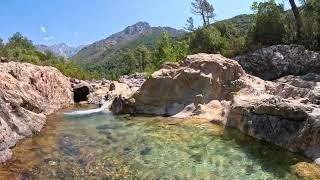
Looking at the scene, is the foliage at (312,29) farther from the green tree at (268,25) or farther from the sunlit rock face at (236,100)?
the sunlit rock face at (236,100)

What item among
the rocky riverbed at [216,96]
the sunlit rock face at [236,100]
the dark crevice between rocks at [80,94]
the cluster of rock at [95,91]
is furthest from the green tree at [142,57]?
the sunlit rock face at [236,100]

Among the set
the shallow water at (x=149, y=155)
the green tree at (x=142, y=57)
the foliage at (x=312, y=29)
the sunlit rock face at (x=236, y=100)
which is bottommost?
the shallow water at (x=149, y=155)

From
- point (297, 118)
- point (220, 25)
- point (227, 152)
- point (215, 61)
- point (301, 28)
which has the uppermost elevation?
point (220, 25)

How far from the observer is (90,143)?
64.8ft

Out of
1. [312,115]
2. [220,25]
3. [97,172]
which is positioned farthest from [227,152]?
[220,25]

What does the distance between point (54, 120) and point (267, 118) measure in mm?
16004

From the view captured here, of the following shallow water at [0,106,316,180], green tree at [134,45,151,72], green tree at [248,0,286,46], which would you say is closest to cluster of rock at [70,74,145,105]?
green tree at [248,0,286,46]

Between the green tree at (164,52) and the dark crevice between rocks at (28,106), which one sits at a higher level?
the green tree at (164,52)

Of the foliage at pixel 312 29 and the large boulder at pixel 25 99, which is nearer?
the large boulder at pixel 25 99

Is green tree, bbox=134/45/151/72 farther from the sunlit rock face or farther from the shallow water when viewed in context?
the shallow water

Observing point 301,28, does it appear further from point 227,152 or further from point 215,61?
point 227,152

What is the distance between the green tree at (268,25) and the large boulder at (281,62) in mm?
3381

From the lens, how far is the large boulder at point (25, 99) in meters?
20.0

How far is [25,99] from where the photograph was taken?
2533 centimetres
